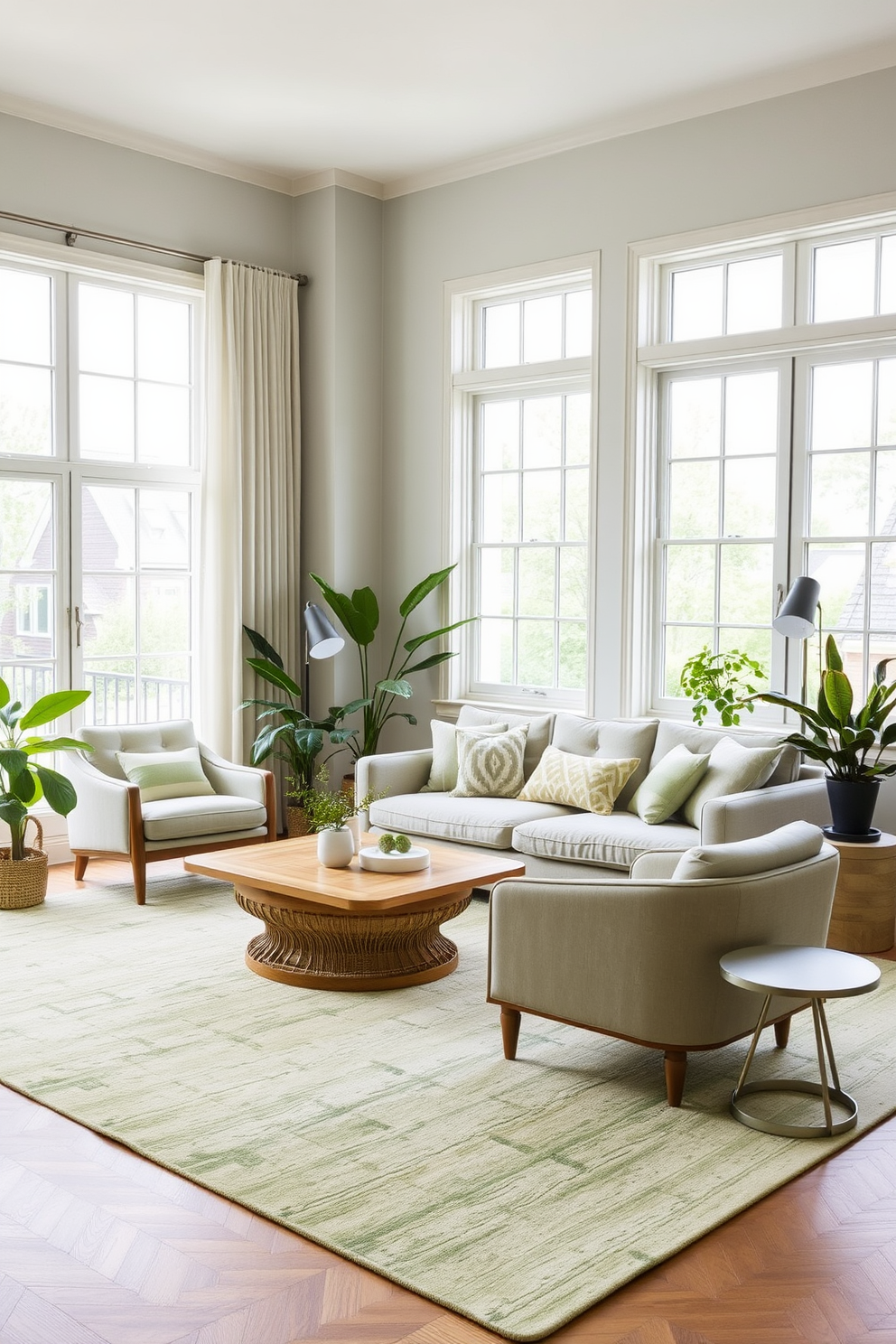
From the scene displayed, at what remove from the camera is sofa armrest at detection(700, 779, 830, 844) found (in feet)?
15.2

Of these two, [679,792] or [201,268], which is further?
[201,268]

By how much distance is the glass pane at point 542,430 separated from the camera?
664 centimetres

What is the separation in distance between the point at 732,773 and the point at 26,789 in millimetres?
2967

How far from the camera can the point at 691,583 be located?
20.1 feet

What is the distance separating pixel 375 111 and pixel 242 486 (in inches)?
80.0

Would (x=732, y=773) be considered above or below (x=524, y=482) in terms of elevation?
below

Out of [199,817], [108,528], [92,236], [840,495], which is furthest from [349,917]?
[92,236]

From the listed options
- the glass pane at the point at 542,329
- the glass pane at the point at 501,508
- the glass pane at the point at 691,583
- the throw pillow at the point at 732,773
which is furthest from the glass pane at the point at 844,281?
the throw pillow at the point at 732,773

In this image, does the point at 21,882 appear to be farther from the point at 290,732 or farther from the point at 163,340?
the point at 163,340

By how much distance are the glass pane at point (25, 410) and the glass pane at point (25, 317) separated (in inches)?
2.9

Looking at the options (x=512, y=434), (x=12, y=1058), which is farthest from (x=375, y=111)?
(x=12, y=1058)

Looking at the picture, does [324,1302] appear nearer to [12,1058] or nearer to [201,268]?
[12,1058]

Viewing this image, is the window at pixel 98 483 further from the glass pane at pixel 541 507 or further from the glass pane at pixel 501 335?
the glass pane at pixel 541 507

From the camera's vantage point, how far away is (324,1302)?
8.03 ft
